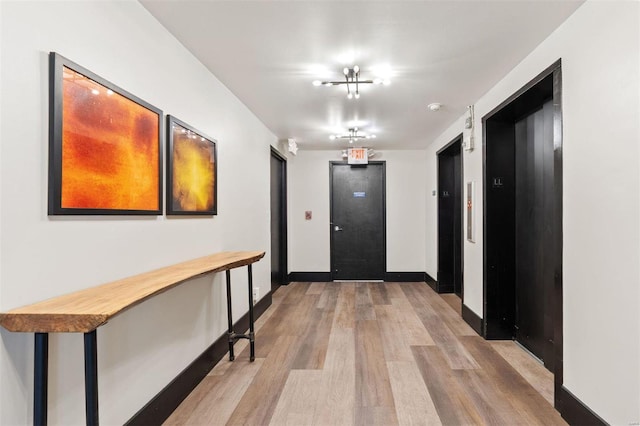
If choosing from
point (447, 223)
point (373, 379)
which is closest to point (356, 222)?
point (447, 223)

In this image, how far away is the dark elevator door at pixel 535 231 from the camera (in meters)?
2.58

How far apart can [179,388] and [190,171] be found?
1.51 m

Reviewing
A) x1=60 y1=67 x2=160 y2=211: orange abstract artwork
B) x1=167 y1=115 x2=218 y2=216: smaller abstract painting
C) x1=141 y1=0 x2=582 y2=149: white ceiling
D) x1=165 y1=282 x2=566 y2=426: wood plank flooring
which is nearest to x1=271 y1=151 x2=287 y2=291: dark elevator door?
x1=165 y1=282 x2=566 y2=426: wood plank flooring

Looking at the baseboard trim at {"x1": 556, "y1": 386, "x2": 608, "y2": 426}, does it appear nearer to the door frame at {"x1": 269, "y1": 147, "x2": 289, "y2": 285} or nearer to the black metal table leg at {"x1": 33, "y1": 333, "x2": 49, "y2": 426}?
the black metal table leg at {"x1": 33, "y1": 333, "x2": 49, "y2": 426}

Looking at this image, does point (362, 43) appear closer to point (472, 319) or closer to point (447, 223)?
point (472, 319)

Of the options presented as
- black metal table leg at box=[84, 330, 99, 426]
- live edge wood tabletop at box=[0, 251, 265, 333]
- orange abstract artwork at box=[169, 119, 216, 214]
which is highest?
orange abstract artwork at box=[169, 119, 216, 214]

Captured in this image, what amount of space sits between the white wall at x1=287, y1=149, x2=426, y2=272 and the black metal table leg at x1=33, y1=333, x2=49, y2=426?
4901 mm

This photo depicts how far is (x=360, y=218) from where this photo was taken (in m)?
6.07

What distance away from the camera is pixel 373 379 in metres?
2.38

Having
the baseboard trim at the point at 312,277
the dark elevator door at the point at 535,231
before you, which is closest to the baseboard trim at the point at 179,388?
the dark elevator door at the point at 535,231

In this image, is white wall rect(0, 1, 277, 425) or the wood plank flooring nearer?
white wall rect(0, 1, 277, 425)

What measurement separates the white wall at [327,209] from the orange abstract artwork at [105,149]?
4193 millimetres

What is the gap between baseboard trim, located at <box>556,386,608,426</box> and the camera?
1.70 m

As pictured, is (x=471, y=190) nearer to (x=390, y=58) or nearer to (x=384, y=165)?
(x=390, y=58)
